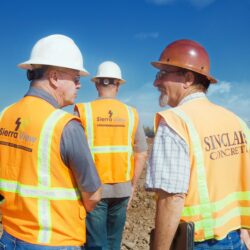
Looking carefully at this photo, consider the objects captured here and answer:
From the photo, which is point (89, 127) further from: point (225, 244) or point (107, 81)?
point (225, 244)

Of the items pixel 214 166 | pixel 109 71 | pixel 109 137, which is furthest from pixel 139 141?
pixel 214 166

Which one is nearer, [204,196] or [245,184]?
[204,196]

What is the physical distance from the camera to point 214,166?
2498 mm

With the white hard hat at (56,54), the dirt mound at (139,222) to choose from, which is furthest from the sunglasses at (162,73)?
the dirt mound at (139,222)

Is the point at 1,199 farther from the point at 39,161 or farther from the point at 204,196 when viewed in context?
the point at 204,196

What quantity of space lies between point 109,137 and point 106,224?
3.40 feet

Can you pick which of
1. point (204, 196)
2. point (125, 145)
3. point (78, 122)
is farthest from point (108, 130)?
point (204, 196)

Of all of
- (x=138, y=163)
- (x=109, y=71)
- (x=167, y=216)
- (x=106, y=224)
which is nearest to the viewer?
(x=167, y=216)

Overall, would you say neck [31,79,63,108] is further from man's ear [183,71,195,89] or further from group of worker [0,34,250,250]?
man's ear [183,71,195,89]

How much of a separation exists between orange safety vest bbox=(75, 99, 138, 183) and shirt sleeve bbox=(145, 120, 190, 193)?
7.34 ft

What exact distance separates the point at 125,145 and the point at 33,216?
223 cm

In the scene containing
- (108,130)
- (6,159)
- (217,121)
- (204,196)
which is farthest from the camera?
(108,130)

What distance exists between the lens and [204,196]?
2.43 metres

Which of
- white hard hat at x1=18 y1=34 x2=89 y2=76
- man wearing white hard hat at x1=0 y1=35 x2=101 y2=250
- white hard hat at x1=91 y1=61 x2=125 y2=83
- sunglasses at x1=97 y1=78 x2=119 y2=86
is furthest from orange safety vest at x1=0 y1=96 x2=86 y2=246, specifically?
white hard hat at x1=91 y1=61 x2=125 y2=83
